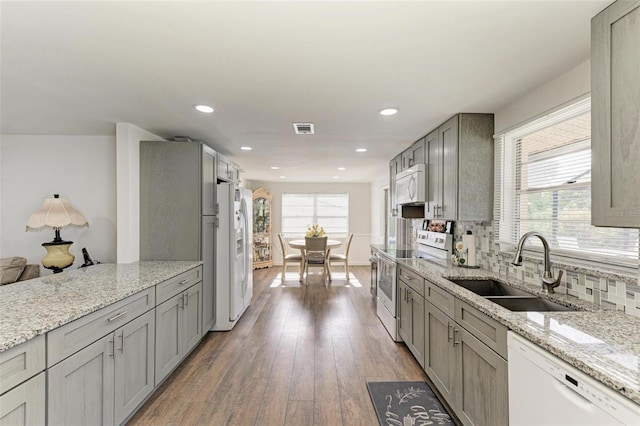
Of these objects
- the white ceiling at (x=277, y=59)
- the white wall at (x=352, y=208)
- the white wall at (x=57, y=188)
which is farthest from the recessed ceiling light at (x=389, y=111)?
the white wall at (x=352, y=208)

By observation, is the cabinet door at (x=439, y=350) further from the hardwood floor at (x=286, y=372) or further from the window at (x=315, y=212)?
the window at (x=315, y=212)

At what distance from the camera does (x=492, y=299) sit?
182 centimetres

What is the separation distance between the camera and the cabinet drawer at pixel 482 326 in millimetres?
1373

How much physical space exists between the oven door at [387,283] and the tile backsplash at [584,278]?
937 millimetres

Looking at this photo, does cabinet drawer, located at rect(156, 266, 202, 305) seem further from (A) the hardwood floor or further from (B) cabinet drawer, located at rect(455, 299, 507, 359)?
(B) cabinet drawer, located at rect(455, 299, 507, 359)

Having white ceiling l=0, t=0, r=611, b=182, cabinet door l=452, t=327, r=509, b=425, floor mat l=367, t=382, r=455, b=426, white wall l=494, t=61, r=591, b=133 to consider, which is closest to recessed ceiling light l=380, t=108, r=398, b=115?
white ceiling l=0, t=0, r=611, b=182

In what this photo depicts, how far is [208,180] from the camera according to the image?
316cm

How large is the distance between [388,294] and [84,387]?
107 inches

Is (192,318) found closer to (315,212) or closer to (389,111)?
(389,111)

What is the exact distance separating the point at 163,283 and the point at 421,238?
9.32 ft

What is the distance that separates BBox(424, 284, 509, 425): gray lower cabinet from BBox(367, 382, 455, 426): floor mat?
122mm

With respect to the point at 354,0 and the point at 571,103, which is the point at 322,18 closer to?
the point at 354,0

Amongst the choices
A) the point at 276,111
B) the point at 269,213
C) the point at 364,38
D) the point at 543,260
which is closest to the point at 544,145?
the point at 543,260

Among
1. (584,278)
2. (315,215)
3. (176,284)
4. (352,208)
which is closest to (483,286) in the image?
(584,278)
